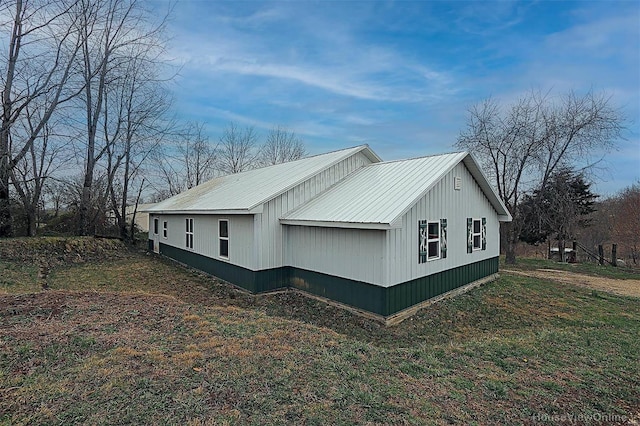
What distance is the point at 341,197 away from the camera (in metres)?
9.72

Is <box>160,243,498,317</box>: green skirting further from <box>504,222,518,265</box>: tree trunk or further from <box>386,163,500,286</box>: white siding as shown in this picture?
<box>504,222,518,265</box>: tree trunk

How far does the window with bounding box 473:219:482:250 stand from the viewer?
1099 cm

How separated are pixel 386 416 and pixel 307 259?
241 inches

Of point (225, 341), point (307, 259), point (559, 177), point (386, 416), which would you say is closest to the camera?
point (386, 416)

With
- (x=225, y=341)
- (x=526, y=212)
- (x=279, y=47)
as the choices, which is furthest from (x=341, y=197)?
(x=526, y=212)

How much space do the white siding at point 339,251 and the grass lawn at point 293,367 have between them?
1097 millimetres

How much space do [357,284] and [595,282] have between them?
37.2 feet

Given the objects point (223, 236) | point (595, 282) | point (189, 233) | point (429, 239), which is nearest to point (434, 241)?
point (429, 239)

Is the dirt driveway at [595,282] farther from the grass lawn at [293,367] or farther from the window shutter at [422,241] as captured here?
the window shutter at [422,241]

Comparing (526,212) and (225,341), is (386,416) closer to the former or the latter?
(225,341)

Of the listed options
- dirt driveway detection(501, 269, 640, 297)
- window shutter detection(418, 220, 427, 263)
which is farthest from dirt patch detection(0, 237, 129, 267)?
dirt driveway detection(501, 269, 640, 297)

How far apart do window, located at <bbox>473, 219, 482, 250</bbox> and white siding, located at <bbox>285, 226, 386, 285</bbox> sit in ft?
16.7

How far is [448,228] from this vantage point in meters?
9.43

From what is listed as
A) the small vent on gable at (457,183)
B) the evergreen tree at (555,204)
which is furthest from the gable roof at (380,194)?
the evergreen tree at (555,204)
